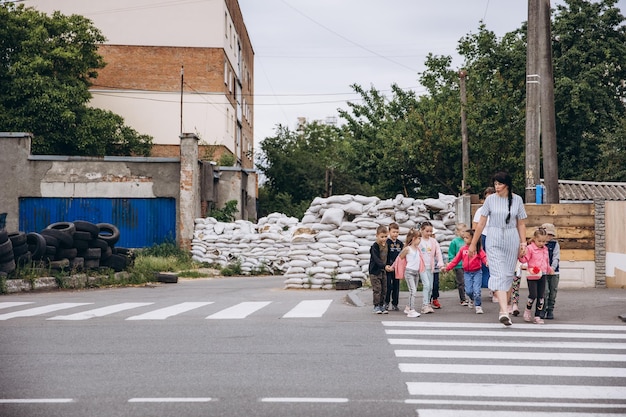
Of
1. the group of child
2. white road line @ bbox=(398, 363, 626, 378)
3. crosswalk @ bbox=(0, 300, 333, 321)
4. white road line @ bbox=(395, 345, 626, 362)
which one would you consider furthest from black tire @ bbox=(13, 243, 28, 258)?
white road line @ bbox=(398, 363, 626, 378)

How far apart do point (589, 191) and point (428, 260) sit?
60.1ft

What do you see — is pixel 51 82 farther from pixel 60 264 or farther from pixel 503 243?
pixel 503 243

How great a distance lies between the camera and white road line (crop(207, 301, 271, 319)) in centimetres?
1270

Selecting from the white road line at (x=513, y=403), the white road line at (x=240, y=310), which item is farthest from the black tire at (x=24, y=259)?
the white road line at (x=513, y=403)

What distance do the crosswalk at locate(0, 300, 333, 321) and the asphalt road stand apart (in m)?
0.09

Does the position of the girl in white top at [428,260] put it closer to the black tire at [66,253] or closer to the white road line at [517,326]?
the white road line at [517,326]

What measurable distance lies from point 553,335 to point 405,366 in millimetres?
3122

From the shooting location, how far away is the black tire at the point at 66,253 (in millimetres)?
21109

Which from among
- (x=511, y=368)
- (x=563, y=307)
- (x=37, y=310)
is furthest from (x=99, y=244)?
(x=511, y=368)

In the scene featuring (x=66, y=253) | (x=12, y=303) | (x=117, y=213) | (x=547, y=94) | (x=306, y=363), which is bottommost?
(x=12, y=303)

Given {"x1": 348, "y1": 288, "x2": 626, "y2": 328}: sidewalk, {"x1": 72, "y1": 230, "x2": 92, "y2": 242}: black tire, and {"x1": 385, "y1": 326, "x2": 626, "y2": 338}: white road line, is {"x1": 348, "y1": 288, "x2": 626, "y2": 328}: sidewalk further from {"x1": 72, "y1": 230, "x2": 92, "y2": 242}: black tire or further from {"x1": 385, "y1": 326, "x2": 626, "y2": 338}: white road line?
{"x1": 72, "y1": 230, "x2": 92, "y2": 242}: black tire

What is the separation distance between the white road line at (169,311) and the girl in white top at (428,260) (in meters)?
3.96

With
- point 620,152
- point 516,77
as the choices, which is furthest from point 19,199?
point 620,152

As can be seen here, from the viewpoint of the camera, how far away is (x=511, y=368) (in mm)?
8062
